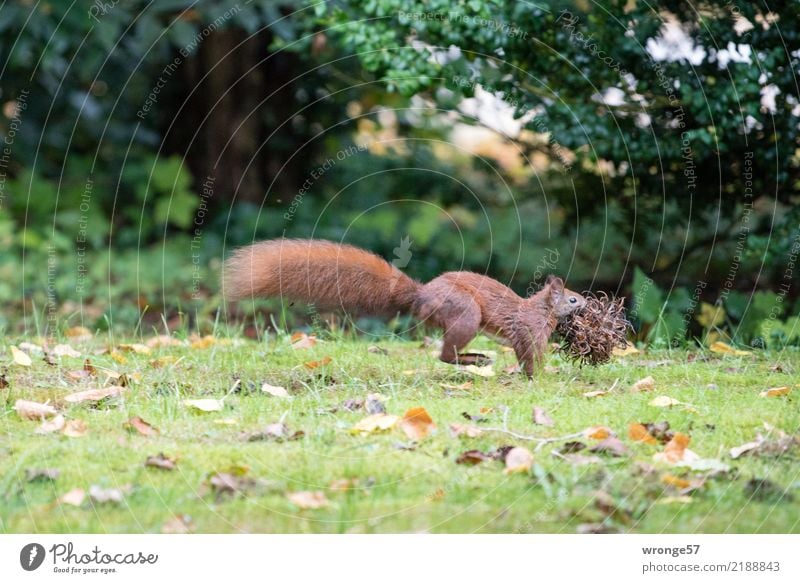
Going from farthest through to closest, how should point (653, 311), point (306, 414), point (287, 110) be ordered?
point (287, 110)
point (653, 311)
point (306, 414)

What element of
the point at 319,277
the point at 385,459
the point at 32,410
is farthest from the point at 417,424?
the point at 32,410

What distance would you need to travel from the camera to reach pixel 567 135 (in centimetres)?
637

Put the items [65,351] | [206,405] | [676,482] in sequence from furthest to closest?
[65,351]
[206,405]
[676,482]

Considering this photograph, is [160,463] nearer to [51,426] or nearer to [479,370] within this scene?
[51,426]

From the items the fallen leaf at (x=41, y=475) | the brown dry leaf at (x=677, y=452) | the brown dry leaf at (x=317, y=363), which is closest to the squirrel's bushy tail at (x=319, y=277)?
the brown dry leaf at (x=317, y=363)

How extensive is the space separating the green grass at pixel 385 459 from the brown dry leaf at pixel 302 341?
0.65 m

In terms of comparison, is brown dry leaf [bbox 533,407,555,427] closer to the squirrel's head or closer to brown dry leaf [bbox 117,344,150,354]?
the squirrel's head

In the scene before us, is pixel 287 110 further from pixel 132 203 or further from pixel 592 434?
pixel 592 434

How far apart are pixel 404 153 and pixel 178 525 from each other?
6854mm

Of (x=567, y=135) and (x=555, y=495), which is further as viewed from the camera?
(x=567, y=135)

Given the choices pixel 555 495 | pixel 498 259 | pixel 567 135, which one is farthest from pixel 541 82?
pixel 555 495

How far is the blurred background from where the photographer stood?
6.09 metres

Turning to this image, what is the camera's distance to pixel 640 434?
368 cm
